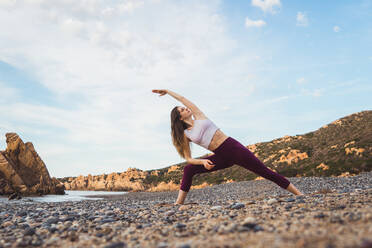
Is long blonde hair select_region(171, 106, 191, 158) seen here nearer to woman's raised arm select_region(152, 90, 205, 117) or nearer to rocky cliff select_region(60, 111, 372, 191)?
woman's raised arm select_region(152, 90, 205, 117)

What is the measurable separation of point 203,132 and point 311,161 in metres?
32.4

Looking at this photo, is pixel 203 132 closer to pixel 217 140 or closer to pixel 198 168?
pixel 217 140

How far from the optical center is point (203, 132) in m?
6.58

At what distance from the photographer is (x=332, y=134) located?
150ft

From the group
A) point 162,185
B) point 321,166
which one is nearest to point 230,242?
point 321,166

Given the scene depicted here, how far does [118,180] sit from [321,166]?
4828 cm

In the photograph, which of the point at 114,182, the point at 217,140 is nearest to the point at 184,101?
the point at 217,140

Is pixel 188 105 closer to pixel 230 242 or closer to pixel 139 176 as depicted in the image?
pixel 230 242

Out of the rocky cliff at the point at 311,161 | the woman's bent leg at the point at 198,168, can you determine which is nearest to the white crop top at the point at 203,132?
the woman's bent leg at the point at 198,168

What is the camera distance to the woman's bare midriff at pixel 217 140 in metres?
6.68

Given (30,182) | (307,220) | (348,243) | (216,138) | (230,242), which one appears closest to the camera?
(348,243)

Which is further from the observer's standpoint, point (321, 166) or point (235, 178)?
point (235, 178)

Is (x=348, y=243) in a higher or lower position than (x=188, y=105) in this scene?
lower

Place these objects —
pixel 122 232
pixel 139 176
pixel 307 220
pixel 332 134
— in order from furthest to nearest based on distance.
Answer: pixel 139 176 < pixel 332 134 < pixel 122 232 < pixel 307 220
